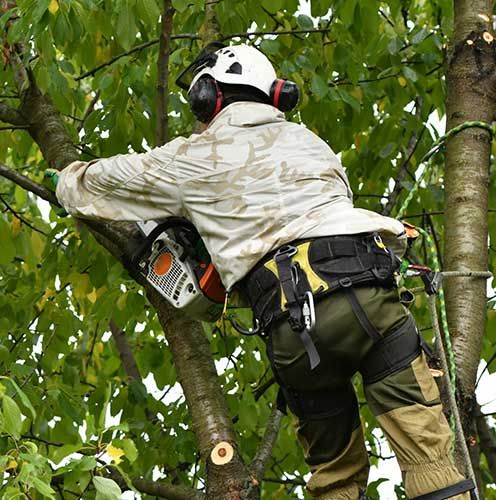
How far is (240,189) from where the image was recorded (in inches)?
155

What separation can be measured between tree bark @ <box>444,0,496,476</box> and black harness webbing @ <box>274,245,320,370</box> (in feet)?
2.39

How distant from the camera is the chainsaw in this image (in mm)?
4160

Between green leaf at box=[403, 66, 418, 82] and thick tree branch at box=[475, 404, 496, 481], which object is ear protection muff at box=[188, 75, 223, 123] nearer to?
green leaf at box=[403, 66, 418, 82]

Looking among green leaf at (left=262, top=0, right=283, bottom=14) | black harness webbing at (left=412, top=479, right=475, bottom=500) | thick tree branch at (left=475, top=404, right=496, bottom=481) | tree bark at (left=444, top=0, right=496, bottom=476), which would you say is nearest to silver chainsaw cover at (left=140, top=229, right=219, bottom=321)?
tree bark at (left=444, top=0, right=496, bottom=476)

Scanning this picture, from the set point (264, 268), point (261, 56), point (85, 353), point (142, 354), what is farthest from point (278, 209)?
point (85, 353)

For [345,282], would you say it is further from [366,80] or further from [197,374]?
[366,80]

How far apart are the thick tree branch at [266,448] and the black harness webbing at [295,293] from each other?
64cm

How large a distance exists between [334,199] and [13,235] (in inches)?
97.2

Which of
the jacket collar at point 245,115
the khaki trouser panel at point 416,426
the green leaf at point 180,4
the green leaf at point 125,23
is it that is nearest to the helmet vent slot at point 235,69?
the jacket collar at point 245,115

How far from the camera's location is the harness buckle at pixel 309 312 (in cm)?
367

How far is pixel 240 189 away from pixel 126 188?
1.45ft

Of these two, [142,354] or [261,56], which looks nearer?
[261,56]

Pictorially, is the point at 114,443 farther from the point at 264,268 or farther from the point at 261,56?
the point at 261,56

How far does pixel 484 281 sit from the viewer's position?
14.6 ft
